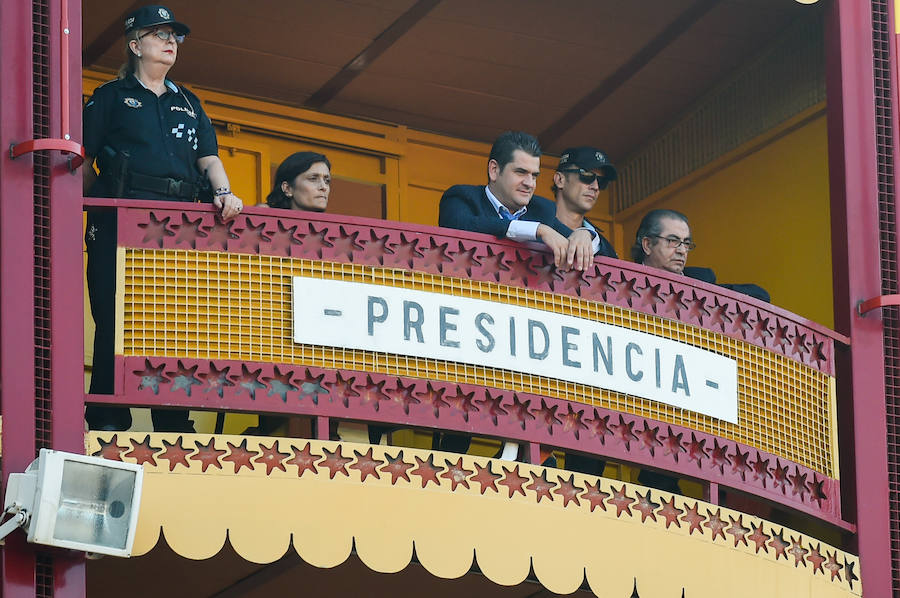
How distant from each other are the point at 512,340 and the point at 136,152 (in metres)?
2.08

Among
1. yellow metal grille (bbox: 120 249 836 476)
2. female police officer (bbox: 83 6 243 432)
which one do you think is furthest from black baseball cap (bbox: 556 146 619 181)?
female police officer (bbox: 83 6 243 432)

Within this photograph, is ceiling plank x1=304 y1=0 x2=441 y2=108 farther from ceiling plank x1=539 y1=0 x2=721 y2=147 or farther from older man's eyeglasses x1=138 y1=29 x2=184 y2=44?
older man's eyeglasses x1=138 y1=29 x2=184 y2=44

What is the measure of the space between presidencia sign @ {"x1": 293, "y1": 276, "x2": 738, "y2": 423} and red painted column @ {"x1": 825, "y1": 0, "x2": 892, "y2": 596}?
33.7 inches

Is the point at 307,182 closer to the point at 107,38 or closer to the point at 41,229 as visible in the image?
the point at 41,229

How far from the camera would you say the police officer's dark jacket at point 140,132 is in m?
9.59

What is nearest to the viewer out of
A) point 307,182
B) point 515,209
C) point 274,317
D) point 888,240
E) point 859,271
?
point 274,317

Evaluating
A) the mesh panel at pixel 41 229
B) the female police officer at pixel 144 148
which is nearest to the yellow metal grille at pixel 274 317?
the female police officer at pixel 144 148

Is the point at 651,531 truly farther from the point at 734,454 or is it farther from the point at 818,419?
the point at 818,419

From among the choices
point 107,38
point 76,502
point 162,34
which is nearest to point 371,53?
point 107,38

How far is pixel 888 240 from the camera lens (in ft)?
36.4

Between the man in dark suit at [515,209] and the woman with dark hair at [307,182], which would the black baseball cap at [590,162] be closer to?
the man in dark suit at [515,209]

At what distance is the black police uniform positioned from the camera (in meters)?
9.30

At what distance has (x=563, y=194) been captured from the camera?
11227 mm

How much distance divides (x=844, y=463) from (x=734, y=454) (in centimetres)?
86
